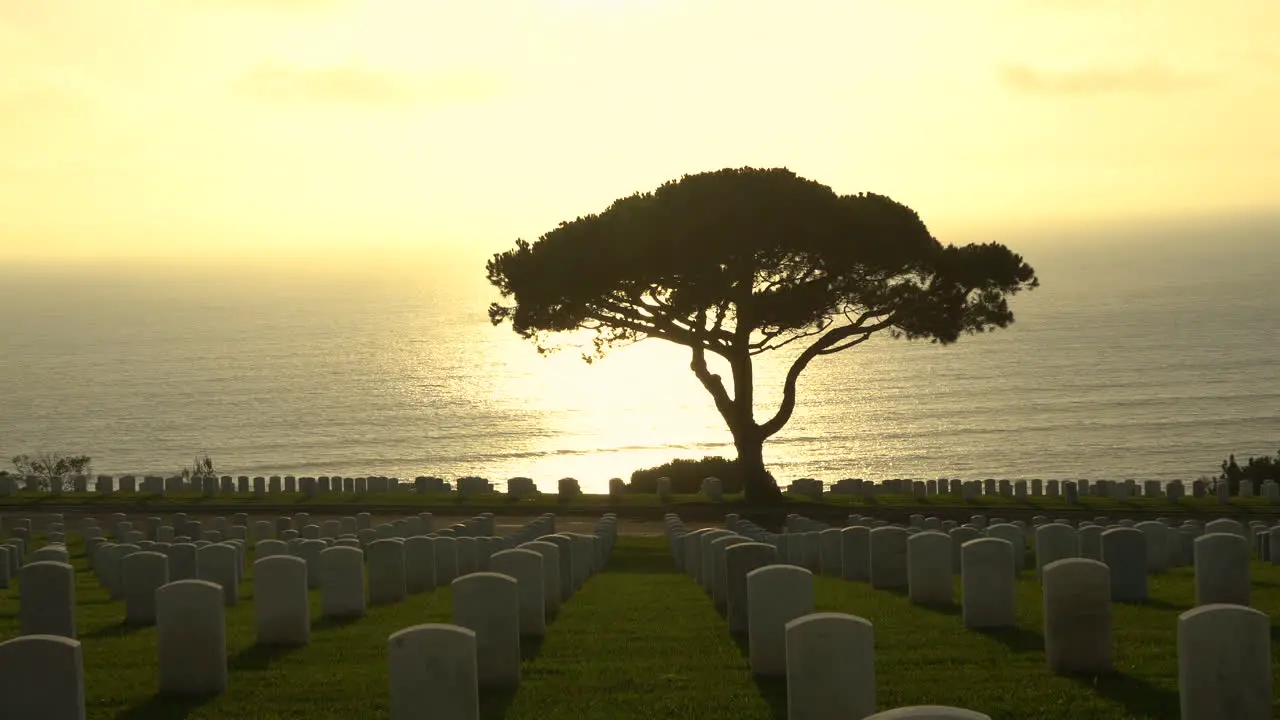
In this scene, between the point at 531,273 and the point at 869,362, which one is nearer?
the point at 531,273

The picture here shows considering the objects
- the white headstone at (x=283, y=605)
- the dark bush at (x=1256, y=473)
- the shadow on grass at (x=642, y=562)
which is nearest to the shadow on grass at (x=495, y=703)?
the white headstone at (x=283, y=605)

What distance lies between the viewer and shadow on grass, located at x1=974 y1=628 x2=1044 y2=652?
13391 mm

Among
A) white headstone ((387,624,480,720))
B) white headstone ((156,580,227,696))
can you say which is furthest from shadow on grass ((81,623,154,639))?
white headstone ((387,624,480,720))

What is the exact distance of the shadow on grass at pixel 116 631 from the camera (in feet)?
51.9

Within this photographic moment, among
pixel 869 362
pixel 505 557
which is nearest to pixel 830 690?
pixel 505 557

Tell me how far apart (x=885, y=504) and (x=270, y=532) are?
16.2 meters

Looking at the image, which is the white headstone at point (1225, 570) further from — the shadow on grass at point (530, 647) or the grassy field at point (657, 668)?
the shadow on grass at point (530, 647)

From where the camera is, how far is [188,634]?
1226 cm

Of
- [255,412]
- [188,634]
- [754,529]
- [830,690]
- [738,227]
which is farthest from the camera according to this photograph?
[255,412]

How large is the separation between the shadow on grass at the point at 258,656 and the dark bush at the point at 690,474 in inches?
1234

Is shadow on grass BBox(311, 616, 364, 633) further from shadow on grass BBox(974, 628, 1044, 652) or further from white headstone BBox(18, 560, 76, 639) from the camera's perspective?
shadow on grass BBox(974, 628, 1044, 652)

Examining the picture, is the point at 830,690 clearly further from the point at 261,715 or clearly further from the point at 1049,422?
the point at 1049,422

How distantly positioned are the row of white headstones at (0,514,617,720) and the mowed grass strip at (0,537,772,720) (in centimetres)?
27

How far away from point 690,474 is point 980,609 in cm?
3289
